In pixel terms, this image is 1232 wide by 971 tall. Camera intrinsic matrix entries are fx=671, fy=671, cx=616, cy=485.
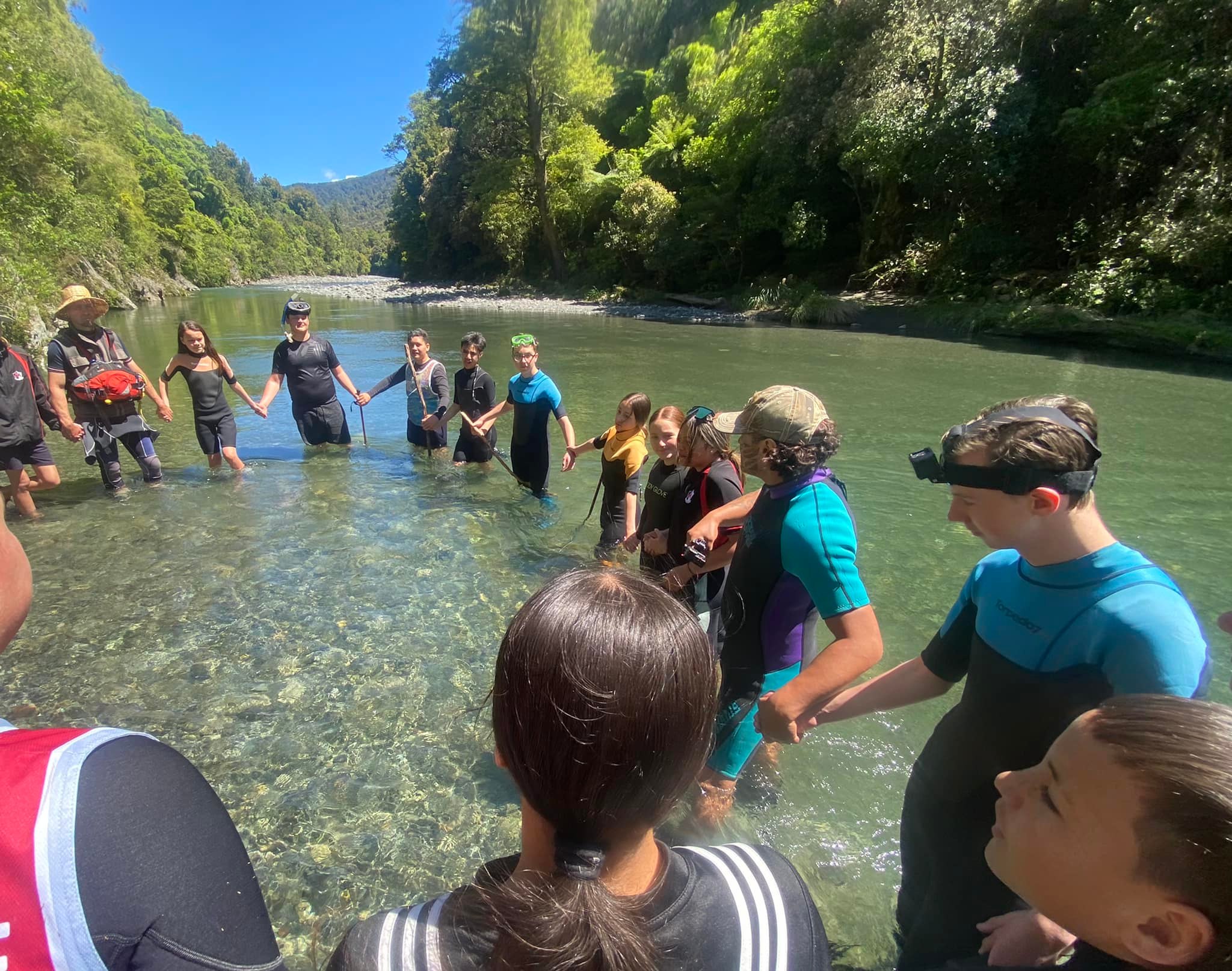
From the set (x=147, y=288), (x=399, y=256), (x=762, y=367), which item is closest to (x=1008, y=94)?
(x=762, y=367)

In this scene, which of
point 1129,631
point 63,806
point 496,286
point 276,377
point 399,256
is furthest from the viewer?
point 399,256

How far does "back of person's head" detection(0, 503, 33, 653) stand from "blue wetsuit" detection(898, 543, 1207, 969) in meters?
2.13

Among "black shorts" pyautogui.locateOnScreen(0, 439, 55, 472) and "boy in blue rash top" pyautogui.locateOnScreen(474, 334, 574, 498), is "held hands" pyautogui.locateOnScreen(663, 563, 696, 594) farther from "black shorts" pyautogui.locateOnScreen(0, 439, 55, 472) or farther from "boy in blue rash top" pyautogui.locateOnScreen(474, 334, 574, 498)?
"black shorts" pyautogui.locateOnScreen(0, 439, 55, 472)

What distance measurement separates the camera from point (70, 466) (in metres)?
8.13

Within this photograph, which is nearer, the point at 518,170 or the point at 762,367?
the point at 762,367

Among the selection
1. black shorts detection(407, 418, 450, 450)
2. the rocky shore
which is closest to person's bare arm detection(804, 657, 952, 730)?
black shorts detection(407, 418, 450, 450)

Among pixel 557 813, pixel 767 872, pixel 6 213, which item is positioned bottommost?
pixel 767 872

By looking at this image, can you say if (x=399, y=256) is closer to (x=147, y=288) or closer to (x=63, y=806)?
(x=147, y=288)

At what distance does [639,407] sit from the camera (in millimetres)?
4852

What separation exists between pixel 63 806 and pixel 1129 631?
1.99 meters

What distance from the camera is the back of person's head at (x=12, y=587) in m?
1.04

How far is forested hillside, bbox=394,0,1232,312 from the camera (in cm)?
1723

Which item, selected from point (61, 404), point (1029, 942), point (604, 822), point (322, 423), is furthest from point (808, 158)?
point (604, 822)

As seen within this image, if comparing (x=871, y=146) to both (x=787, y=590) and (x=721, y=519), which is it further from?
(x=787, y=590)
